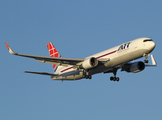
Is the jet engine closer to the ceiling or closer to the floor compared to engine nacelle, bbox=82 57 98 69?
closer to the ceiling

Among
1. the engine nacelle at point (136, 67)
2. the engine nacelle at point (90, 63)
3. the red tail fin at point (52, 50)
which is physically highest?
the red tail fin at point (52, 50)

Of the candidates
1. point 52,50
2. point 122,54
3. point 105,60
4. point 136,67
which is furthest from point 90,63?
point 52,50

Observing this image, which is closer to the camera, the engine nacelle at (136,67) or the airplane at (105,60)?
the airplane at (105,60)

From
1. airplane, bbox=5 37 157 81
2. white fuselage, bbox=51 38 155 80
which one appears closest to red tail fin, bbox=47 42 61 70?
airplane, bbox=5 37 157 81

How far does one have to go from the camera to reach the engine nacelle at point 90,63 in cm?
4678

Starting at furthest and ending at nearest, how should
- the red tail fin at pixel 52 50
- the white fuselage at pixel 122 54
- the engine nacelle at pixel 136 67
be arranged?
the red tail fin at pixel 52 50 < the engine nacelle at pixel 136 67 < the white fuselage at pixel 122 54

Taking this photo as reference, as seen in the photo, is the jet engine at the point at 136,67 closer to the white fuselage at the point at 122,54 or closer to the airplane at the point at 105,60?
the airplane at the point at 105,60

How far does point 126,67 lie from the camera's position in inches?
2109

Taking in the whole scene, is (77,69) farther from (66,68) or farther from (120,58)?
(120,58)

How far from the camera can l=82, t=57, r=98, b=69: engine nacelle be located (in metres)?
46.8

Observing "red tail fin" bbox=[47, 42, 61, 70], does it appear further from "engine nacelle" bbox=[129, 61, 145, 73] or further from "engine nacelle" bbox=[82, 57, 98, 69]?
"engine nacelle" bbox=[129, 61, 145, 73]

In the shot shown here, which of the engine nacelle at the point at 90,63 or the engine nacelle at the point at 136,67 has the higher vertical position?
the engine nacelle at the point at 136,67

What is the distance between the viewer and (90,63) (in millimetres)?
46750

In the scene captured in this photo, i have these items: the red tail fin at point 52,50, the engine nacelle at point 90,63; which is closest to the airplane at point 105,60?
the engine nacelle at point 90,63
